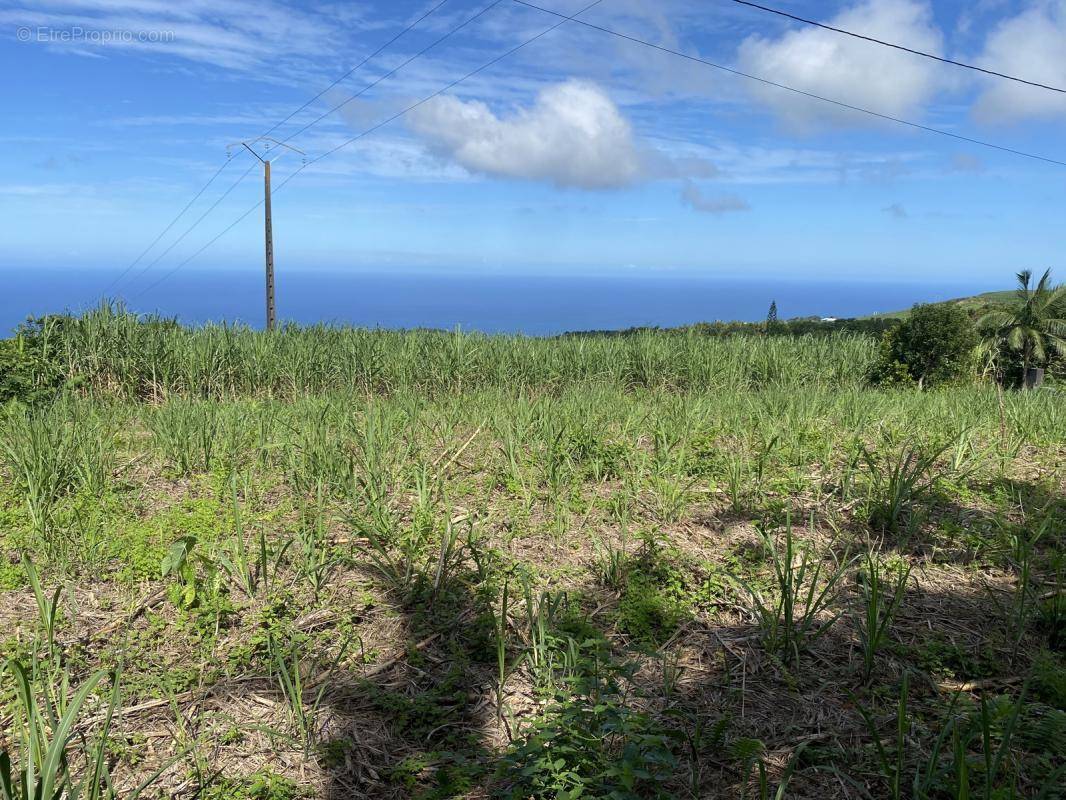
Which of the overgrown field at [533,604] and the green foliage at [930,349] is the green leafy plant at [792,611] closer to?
the overgrown field at [533,604]

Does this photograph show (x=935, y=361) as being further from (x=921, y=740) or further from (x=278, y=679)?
(x=278, y=679)

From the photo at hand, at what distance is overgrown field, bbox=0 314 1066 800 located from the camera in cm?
231

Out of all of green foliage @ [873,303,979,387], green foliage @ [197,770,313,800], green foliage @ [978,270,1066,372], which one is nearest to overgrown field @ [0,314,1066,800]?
green foliage @ [197,770,313,800]

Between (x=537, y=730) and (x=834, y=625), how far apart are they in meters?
1.62

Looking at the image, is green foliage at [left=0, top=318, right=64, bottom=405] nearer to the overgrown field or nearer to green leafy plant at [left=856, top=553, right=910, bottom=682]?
the overgrown field

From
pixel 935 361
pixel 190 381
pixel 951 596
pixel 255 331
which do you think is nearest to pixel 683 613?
pixel 951 596

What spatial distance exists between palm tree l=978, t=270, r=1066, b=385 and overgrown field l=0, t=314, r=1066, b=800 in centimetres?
1708

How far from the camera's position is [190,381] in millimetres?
9117

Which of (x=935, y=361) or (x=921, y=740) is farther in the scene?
(x=935, y=361)

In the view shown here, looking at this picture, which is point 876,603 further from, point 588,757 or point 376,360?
point 376,360

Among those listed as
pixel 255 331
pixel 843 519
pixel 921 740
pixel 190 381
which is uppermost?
pixel 255 331

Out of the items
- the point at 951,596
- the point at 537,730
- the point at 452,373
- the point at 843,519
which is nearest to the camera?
the point at 537,730

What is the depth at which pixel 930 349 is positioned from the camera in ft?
46.4

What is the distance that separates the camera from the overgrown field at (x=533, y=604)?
231 centimetres
